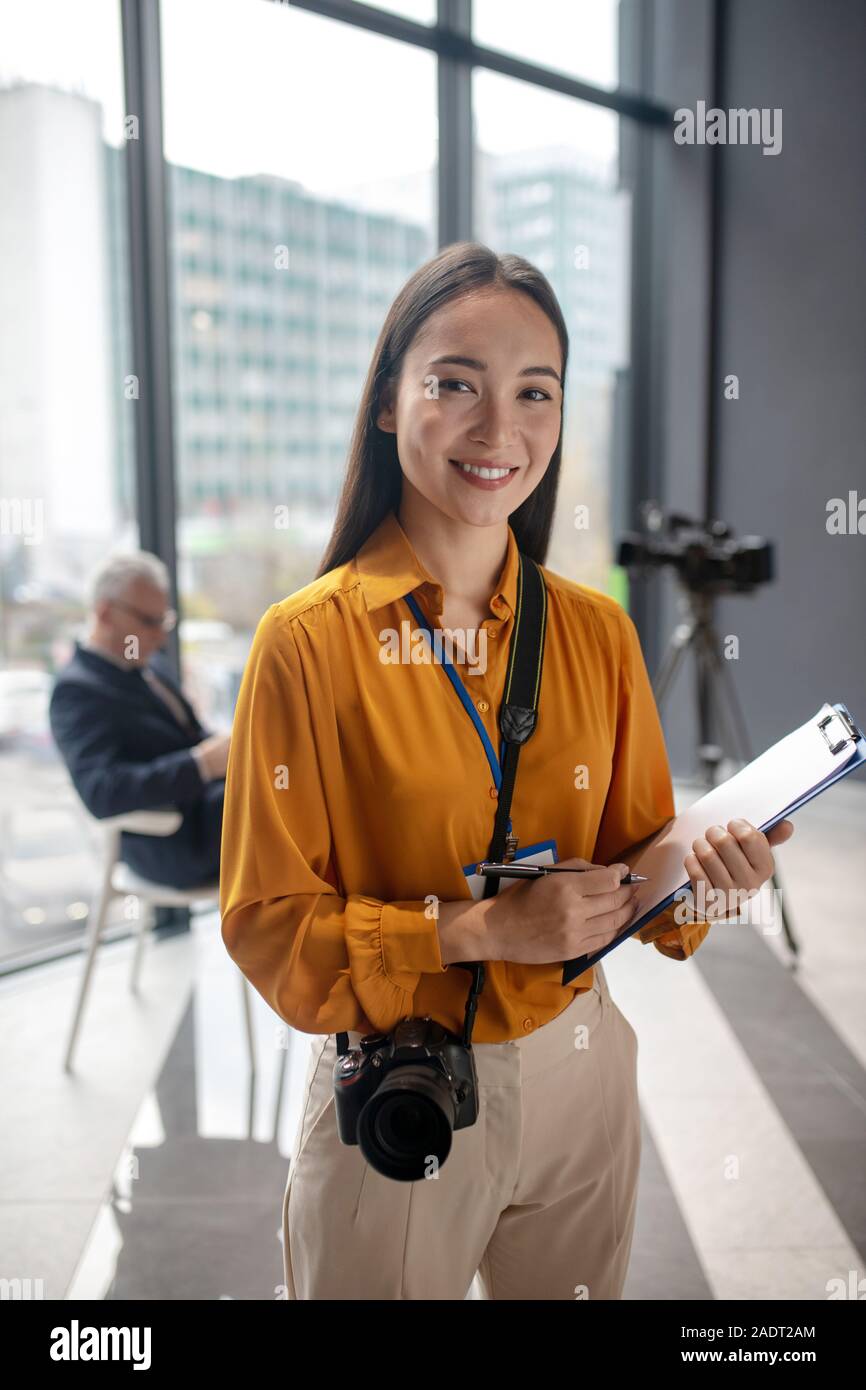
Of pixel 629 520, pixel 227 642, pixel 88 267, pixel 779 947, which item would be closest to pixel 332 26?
pixel 88 267

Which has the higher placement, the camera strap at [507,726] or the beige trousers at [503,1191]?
the camera strap at [507,726]

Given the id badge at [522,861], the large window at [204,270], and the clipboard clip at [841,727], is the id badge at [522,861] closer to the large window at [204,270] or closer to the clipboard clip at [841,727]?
the clipboard clip at [841,727]

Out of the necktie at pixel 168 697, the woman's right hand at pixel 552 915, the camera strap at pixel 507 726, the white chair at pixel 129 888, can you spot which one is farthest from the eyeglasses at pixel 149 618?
the woman's right hand at pixel 552 915

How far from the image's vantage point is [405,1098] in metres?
0.86

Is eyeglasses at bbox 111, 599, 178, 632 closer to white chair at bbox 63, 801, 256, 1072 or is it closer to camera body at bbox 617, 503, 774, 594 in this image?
white chair at bbox 63, 801, 256, 1072

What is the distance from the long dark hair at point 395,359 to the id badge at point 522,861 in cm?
32

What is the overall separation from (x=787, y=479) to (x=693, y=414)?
0.62m

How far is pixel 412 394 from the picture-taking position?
3.15ft

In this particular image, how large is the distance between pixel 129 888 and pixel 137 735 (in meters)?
0.38

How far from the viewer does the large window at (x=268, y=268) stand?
3.64 m

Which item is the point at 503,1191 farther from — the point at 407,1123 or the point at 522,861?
the point at 522,861

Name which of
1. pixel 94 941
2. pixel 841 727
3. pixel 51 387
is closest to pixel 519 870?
pixel 841 727

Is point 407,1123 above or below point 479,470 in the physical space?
below

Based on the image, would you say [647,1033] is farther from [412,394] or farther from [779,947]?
[412,394]
